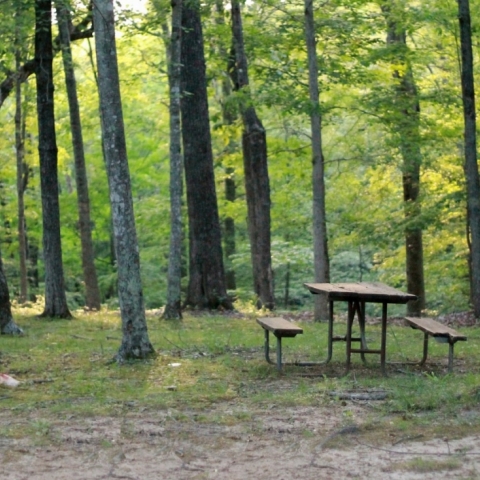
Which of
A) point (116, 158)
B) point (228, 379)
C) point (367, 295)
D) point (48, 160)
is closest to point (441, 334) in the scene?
point (367, 295)

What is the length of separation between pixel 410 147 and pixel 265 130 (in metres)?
3.65

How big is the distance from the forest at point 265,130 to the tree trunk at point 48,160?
4 cm

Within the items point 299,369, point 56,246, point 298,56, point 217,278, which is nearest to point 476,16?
point 298,56

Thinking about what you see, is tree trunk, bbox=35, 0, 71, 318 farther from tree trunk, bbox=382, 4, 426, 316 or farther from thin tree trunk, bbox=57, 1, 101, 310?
tree trunk, bbox=382, 4, 426, 316

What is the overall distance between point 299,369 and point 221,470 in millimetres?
4196

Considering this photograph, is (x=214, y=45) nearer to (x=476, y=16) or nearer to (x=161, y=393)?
(x=476, y=16)

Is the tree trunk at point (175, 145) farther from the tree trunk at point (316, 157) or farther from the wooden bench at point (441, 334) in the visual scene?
the wooden bench at point (441, 334)

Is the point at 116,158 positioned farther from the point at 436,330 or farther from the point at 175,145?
the point at 175,145

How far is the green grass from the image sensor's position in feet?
25.1

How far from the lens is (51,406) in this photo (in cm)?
802

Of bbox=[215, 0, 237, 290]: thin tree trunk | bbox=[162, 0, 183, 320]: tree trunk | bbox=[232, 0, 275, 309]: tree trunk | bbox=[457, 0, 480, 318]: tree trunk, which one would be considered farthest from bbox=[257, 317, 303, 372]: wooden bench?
bbox=[215, 0, 237, 290]: thin tree trunk

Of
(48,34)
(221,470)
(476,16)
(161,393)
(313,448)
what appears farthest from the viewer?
(476,16)

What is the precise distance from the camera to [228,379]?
9.43 m

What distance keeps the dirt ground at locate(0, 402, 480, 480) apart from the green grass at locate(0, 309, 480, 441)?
21cm
